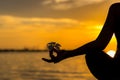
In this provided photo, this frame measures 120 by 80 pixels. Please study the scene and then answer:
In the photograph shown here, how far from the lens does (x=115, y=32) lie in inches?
236

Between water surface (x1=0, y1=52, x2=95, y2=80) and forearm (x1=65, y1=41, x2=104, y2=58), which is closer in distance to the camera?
forearm (x1=65, y1=41, x2=104, y2=58)

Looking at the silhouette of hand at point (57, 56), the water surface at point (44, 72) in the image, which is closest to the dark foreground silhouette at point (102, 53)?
the silhouette of hand at point (57, 56)

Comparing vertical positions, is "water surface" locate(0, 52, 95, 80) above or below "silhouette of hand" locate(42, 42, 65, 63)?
below

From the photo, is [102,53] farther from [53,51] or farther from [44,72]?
[44,72]

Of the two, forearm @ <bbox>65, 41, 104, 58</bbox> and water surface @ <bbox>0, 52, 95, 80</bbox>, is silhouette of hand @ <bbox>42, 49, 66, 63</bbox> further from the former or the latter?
water surface @ <bbox>0, 52, 95, 80</bbox>

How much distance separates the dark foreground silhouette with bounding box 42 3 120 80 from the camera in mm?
5816

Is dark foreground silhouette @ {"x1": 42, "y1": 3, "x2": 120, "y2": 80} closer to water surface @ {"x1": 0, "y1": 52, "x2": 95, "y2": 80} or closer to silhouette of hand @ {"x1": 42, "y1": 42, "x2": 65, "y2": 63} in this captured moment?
silhouette of hand @ {"x1": 42, "y1": 42, "x2": 65, "y2": 63}

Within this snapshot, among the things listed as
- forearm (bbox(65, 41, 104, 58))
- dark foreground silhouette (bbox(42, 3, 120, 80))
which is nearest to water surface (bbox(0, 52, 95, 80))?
dark foreground silhouette (bbox(42, 3, 120, 80))

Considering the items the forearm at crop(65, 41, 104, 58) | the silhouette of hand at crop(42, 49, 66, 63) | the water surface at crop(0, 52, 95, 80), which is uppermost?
the forearm at crop(65, 41, 104, 58)

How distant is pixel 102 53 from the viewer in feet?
19.2

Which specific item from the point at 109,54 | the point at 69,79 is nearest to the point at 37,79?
the point at 69,79

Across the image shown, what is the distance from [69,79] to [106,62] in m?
56.3

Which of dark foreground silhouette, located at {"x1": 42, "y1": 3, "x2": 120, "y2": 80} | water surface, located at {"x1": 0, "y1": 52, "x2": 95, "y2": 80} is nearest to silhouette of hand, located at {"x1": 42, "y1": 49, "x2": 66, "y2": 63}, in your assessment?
dark foreground silhouette, located at {"x1": 42, "y1": 3, "x2": 120, "y2": 80}

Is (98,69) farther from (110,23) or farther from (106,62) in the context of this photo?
(110,23)
